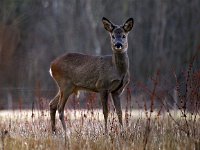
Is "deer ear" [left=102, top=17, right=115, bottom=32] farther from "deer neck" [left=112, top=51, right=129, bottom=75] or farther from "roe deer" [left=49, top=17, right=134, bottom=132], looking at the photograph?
"deer neck" [left=112, top=51, right=129, bottom=75]

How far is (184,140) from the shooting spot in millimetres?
7441

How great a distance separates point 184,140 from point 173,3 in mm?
27281

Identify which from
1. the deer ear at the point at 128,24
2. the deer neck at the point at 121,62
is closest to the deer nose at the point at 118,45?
the deer neck at the point at 121,62

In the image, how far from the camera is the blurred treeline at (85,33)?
31.5m

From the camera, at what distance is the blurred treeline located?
3153 centimetres

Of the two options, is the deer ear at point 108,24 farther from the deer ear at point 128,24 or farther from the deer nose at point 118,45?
the deer nose at point 118,45

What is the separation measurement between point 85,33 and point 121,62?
2519cm

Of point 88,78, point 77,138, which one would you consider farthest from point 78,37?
point 77,138

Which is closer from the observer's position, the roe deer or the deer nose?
the deer nose

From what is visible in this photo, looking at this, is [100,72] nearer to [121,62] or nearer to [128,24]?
[121,62]

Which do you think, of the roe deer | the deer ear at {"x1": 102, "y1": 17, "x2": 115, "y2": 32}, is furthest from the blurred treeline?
the deer ear at {"x1": 102, "y1": 17, "x2": 115, "y2": 32}

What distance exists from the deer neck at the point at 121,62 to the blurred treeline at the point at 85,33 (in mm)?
19503

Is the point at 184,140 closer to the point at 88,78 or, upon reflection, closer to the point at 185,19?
the point at 88,78

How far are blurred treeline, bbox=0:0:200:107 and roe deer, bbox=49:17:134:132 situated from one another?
62.1 ft
